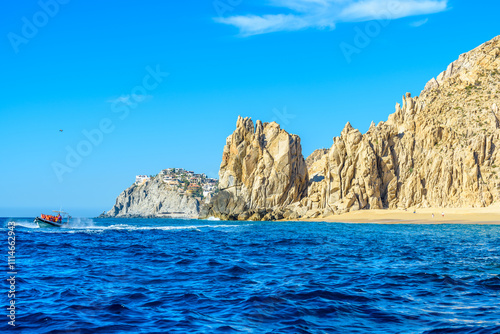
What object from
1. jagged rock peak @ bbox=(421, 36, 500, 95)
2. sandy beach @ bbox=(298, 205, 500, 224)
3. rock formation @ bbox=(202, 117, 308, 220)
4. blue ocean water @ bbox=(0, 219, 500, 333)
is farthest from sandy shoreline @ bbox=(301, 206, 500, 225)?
blue ocean water @ bbox=(0, 219, 500, 333)

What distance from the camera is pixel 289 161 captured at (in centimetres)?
13925

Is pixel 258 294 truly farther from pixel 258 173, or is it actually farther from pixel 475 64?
pixel 475 64

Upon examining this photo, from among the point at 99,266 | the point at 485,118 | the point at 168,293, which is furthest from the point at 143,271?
the point at 485,118

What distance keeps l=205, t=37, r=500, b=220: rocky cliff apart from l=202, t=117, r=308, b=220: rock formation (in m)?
0.33

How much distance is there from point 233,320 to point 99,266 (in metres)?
12.9

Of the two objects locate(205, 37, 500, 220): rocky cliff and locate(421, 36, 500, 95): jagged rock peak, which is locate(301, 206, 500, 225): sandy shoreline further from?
locate(421, 36, 500, 95): jagged rock peak

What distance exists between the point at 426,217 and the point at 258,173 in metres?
61.9

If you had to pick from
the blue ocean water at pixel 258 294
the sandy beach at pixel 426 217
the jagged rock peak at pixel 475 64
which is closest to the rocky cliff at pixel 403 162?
the jagged rock peak at pixel 475 64

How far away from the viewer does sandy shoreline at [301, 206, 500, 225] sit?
79631 millimetres

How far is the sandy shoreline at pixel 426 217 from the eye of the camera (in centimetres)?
7963

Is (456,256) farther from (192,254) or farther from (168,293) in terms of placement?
(168,293)

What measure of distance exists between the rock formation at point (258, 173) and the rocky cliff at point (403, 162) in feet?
1.07

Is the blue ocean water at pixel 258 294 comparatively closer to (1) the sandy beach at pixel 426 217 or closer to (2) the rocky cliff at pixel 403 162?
(1) the sandy beach at pixel 426 217

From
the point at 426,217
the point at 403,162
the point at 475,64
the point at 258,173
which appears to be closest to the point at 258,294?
the point at 426,217
